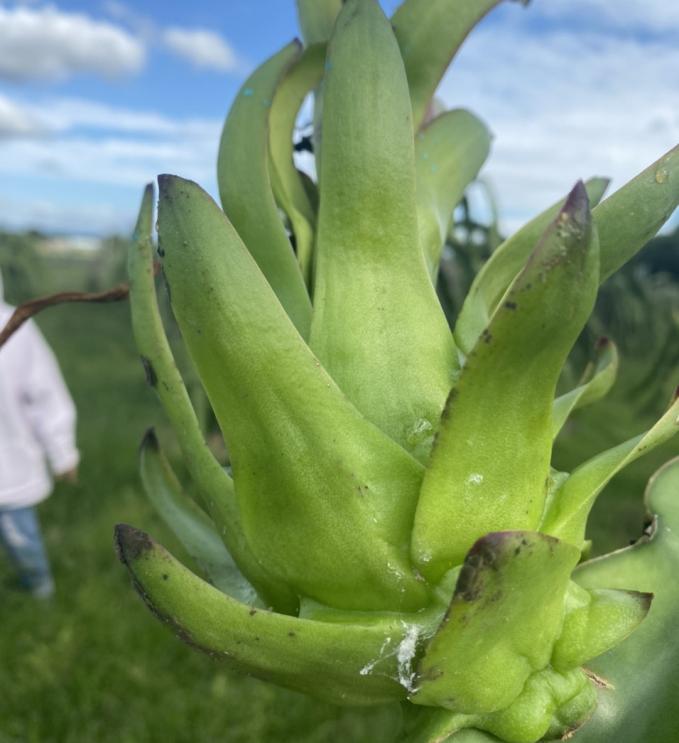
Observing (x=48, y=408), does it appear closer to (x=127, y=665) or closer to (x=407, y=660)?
(x=127, y=665)

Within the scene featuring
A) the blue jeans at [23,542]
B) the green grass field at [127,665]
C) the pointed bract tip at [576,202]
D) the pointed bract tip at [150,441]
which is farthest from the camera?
the blue jeans at [23,542]

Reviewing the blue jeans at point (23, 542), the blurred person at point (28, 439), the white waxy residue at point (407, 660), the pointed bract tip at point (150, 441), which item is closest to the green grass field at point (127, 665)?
the blue jeans at point (23, 542)

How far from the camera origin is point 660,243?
212 centimetres

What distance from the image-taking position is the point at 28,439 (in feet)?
9.95

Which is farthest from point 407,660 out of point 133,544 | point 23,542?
point 23,542

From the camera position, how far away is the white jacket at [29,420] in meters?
2.92

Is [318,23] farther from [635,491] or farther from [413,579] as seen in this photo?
[635,491]

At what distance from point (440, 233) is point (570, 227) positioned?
22 centimetres

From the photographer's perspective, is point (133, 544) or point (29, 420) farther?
point (29, 420)

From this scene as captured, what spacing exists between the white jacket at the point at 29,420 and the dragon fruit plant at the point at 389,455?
2581 millimetres

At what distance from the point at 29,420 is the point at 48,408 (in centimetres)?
10

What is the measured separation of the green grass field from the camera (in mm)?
2443

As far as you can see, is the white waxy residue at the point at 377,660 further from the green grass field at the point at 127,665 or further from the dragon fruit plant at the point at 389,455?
the green grass field at the point at 127,665

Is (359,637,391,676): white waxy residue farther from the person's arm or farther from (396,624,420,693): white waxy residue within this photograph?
the person's arm
